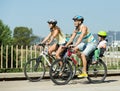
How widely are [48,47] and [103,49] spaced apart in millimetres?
1380

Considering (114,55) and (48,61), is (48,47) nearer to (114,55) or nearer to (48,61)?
(48,61)

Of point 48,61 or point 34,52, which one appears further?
point 34,52

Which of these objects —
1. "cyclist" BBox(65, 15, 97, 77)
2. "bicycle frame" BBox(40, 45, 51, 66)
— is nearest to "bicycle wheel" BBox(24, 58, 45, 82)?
"bicycle frame" BBox(40, 45, 51, 66)

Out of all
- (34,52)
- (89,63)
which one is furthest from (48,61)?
(34,52)

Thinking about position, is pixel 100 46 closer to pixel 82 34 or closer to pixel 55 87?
pixel 82 34

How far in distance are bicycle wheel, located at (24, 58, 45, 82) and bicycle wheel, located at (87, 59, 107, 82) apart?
1196 millimetres

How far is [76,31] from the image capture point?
1001 cm

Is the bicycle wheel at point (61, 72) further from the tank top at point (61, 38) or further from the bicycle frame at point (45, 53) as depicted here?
the tank top at point (61, 38)

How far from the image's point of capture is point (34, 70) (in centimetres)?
1057

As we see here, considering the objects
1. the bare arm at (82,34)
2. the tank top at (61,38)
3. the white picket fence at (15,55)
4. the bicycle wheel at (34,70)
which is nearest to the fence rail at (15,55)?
the white picket fence at (15,55)

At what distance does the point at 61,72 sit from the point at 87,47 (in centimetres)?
87

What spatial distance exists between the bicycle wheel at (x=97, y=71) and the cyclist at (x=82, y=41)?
462 millimetres

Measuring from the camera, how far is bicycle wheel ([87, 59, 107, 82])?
34.0 feet

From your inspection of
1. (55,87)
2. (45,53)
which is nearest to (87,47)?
(45,53)
